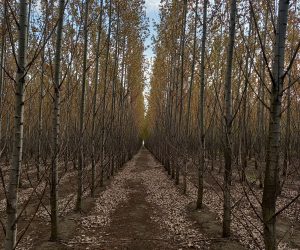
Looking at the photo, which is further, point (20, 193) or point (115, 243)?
point (20, 193)

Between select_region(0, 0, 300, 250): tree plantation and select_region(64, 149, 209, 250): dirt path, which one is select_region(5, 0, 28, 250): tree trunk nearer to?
select_region(0, 0, 300, 250): tree plantation

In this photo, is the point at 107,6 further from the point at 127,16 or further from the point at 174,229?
the point at 174,229

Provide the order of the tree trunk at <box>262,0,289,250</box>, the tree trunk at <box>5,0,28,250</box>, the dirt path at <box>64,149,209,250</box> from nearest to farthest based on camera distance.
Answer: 1. the tree trunk at <box>262,0,289,250</box>
2. the tree trunk at <box>5,0,28,250</box>
3. the dirt path at <box>64,149,209,250</box>

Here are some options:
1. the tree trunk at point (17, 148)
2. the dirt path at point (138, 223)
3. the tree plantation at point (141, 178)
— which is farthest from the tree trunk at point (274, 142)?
the dirt path at point (138, 223)

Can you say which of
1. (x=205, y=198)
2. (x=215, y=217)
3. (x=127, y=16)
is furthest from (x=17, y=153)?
(x=127, y=16)

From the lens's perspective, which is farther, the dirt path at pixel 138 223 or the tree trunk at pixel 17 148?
the dirt path at pixel 138 223

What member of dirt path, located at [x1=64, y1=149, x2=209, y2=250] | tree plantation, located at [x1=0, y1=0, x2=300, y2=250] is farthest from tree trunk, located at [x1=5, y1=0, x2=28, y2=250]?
dirt path, located at [x1=64, y1=149, x2=209, y2=250]

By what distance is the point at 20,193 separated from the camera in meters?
10.6

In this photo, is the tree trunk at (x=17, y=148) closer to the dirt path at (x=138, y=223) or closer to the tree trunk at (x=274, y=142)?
the tree trunk at (x=274, y=142)

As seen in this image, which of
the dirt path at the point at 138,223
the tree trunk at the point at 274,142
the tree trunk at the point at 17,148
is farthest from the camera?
the dirt path at the point at 138,223

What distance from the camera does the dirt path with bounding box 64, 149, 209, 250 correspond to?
6.04 metres

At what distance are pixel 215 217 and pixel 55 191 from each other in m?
4.27

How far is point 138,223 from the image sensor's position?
7.54 m

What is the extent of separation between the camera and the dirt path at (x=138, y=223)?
604 centimetres
